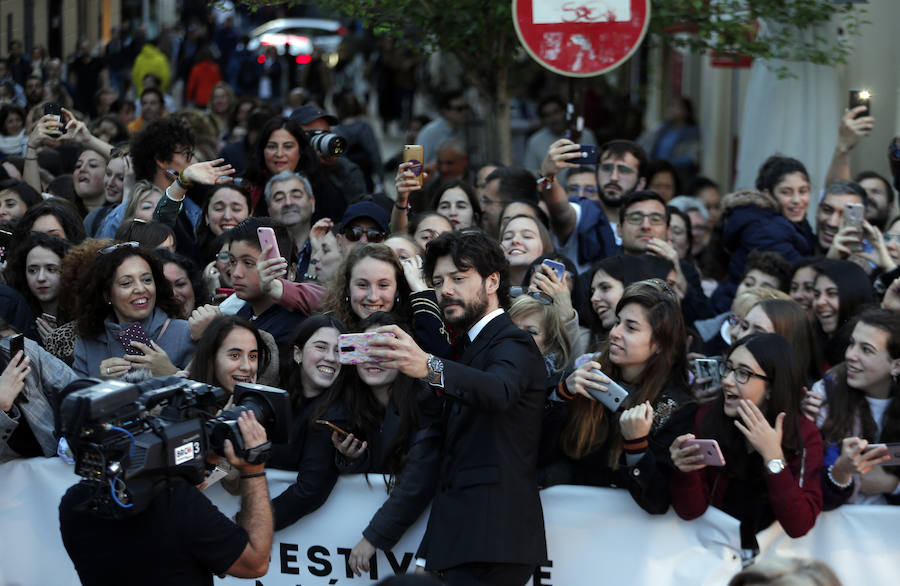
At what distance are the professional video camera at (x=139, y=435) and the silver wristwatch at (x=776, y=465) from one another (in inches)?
77.0

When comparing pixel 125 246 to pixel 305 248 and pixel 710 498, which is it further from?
pixel 710 498

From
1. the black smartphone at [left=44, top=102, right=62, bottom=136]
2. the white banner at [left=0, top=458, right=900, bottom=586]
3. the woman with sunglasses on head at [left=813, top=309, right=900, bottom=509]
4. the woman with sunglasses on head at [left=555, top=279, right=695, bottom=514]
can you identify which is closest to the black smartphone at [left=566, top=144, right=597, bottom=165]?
the woman with sunglasses on head at [left=555, top=279, right=695, bottom=514]

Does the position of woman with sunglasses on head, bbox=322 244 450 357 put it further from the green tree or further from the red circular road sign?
the green tree

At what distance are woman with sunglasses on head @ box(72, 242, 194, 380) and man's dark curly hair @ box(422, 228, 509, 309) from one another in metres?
1.72

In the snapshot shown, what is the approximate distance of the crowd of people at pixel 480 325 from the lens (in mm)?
4484

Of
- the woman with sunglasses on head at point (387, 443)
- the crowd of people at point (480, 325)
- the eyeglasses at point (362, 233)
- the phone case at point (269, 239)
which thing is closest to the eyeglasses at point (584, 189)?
the crowd of people at point (480, 325)

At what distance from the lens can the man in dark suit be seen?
4.32 meters

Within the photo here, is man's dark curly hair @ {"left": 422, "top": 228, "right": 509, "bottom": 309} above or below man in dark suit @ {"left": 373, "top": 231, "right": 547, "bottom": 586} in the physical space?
above

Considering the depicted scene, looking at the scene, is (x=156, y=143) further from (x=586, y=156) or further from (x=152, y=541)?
(x=152, y=541)

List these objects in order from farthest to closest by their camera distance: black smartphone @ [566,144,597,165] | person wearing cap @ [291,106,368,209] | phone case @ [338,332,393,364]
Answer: person wearing cap @ [291,106,368,209] → black smartphone @ [566,144,597,165] → phone case @ [338,332,393,364]

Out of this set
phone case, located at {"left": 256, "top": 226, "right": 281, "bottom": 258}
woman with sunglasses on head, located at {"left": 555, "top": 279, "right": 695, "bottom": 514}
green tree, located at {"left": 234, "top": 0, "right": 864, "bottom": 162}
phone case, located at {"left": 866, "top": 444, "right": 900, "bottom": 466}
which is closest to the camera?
phone case, located at {"left": 866, "top": 444, "right": 900, "bottom": 466}

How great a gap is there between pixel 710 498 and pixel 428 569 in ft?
4.12

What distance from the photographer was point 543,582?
16.3 feet

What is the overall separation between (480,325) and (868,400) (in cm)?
187
